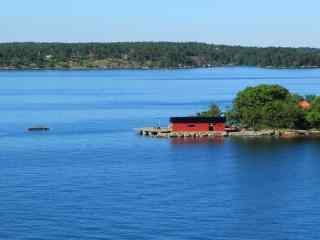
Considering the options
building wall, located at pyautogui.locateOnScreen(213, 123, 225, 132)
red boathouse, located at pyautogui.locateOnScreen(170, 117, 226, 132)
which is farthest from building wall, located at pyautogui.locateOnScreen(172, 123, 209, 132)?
building wall, located at pyautogui.locateOnScreen(213, 123, 225, 132)

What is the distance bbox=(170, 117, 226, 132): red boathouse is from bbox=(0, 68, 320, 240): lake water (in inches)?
57.6

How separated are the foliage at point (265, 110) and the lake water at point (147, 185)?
234 cm

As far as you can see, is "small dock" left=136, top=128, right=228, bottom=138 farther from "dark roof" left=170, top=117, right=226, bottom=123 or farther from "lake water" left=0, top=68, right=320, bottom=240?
"lake water" left=0, top=68, right=320, bottom=240

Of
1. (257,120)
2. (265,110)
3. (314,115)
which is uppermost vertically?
(265,110)

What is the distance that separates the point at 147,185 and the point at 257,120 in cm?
1329

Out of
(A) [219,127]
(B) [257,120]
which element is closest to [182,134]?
(A) [219,127]

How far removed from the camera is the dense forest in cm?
13375

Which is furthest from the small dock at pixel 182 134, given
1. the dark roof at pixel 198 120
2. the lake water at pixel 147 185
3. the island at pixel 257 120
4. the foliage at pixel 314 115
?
the foliage at pixel 314 115

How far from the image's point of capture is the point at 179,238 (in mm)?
19297

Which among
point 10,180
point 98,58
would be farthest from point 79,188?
point 98,58

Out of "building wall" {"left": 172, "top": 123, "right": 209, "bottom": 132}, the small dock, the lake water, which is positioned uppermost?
"building wall" {"left": 172, "top": 123, "right": 209, "bottom": 132}

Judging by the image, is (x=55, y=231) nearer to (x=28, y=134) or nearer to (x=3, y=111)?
(x=28, y=134)

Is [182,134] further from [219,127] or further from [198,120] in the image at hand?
[219,127]

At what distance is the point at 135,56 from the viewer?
14112 cm
